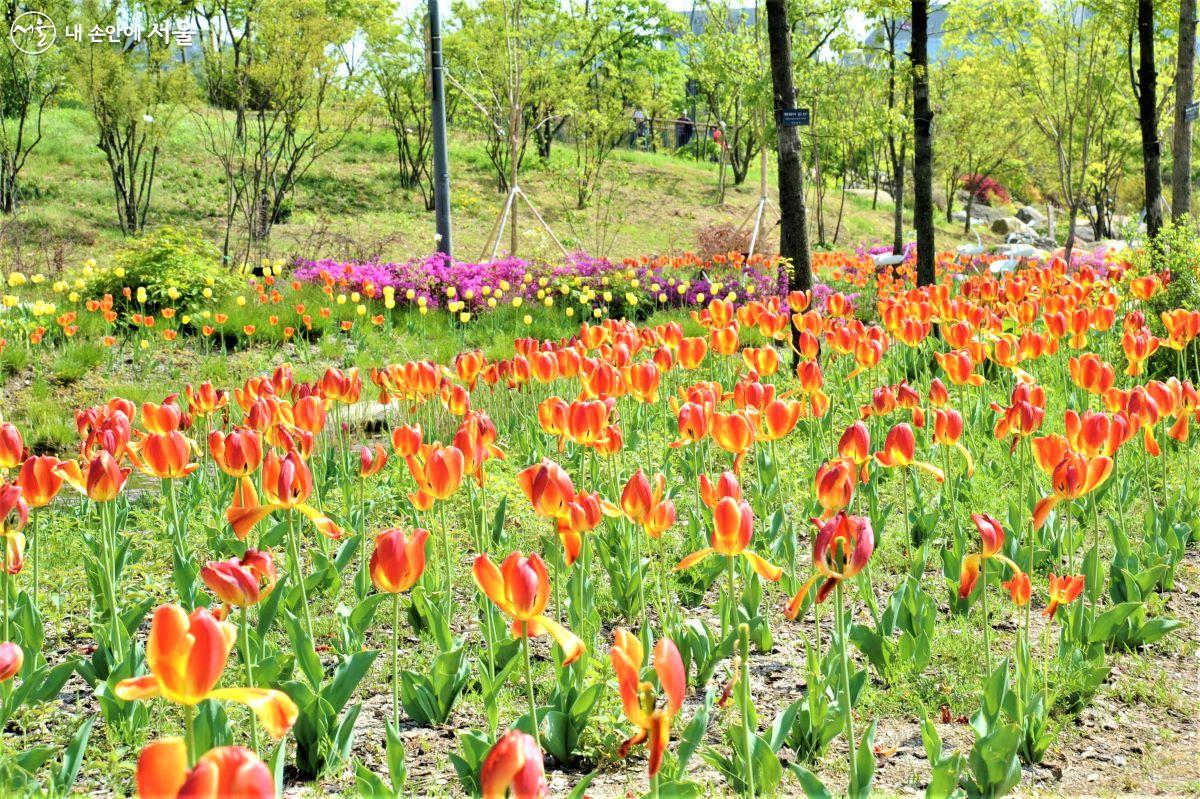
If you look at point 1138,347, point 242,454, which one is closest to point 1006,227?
point 1138,347

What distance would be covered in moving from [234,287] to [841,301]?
6779 mm

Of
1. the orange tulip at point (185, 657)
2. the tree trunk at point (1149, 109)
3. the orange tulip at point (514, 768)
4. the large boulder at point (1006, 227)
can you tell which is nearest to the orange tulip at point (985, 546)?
the orange tulip at point (514, 768)

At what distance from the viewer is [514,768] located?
1.06 metres

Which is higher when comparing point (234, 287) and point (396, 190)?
point (396, 190)

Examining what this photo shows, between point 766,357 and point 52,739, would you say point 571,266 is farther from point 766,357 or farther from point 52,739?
point 52,739

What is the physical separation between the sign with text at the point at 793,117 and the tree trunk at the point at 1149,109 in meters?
5.42

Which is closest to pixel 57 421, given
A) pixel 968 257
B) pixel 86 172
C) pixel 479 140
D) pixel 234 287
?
pixel 234 287

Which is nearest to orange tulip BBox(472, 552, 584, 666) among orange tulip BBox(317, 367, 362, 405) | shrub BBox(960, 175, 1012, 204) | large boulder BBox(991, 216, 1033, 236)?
orange tulip BBox(317, 367, 362, 405)

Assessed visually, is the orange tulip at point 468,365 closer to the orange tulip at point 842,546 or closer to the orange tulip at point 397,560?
the orange tulip at point 397,560

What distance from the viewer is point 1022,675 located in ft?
8.43

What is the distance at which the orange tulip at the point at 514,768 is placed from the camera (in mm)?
1064

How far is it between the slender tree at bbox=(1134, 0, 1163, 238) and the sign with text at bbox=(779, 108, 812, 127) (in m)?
5.47

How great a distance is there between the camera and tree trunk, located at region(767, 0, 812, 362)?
7.79 meters

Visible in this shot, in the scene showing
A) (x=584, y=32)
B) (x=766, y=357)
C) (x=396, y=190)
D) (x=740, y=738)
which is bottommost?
(x=740, y=738)
